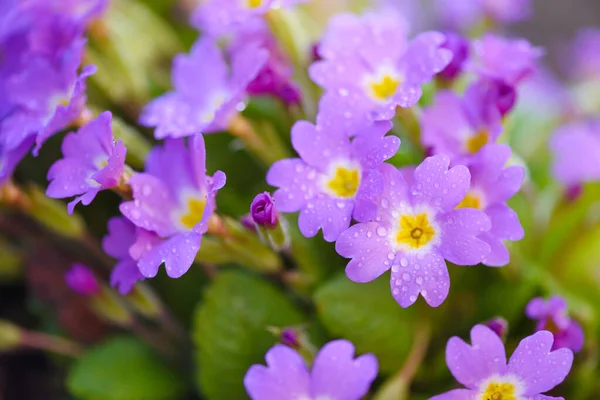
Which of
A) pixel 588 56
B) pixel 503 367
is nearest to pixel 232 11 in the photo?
pixel 503 367

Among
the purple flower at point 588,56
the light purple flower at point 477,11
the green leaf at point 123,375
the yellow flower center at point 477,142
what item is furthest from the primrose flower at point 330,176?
the purple flower at point 588,56

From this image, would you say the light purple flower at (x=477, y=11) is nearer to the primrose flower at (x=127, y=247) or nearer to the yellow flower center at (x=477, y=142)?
the yellow flower center at (x=477, y=142)

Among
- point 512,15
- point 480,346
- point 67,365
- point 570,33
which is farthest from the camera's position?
point 570,33

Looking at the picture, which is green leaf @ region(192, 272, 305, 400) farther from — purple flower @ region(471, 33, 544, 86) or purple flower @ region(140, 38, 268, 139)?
purple flower @ region(471, 33, 544, 86)

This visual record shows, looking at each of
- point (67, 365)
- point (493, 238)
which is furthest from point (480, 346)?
point (67, 365)

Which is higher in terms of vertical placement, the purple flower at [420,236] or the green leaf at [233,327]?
the purple flower at [420,236]

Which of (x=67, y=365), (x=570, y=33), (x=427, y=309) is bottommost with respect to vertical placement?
(x=570, y=33)

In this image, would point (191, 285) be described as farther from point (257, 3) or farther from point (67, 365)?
point (257, 3)
